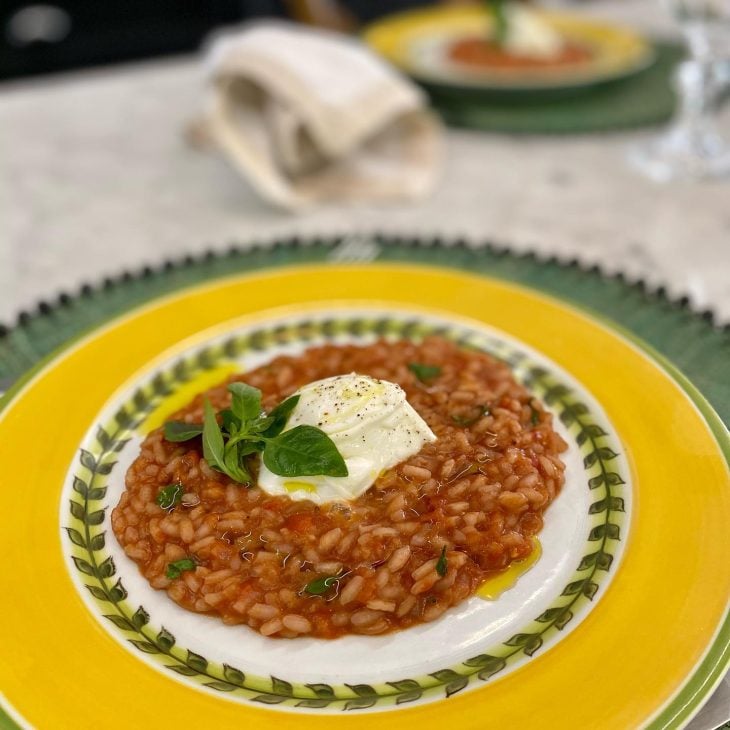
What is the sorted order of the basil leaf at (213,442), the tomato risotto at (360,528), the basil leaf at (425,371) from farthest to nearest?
the basil leaf at (425,371) < the basil leaf at (213,442) < the tomato risotto at (360,528)

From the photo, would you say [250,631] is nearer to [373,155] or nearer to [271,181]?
[271,181]

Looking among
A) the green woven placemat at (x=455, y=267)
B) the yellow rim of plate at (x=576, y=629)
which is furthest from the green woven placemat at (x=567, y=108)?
the yellow rim of plate at (x=576, y=629)

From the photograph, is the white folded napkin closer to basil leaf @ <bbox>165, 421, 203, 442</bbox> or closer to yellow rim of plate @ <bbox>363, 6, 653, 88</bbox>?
yellow rim of plate @ <bbox>363, 6, 653, 88</bbox>

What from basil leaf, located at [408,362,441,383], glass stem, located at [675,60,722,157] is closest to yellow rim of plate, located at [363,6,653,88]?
glass stem, located at [675,60,722,157]

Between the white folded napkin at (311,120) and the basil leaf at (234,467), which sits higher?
the white folded napkin at (311,120)

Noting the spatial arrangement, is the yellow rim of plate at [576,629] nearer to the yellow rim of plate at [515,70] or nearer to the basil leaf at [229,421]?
the basil leaf at [229,421]

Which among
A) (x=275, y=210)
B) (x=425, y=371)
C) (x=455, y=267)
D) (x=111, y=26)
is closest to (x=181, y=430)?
(x=425, y=371)
